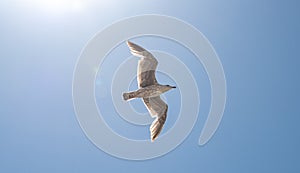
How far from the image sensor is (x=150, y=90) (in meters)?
1.53

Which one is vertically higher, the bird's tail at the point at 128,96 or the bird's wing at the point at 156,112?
the bird's tail at the point at 128,96

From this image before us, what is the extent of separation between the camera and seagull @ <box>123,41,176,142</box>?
153cm

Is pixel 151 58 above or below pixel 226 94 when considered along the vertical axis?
above

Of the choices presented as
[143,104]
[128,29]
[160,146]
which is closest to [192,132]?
[160,146]

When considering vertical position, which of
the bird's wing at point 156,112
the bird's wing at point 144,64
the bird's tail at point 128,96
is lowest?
the bird's wing at point 156,112

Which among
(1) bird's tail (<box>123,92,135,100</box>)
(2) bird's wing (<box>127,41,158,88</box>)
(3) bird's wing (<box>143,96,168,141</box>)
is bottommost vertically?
(3) bird's wing (<box>143,96,168,141</box>)

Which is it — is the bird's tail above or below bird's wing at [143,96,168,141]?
above

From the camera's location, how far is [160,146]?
1.54 metres

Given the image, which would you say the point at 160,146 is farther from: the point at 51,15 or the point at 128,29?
the point at 51,15

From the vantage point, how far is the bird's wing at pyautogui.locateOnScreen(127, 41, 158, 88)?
1.53 m

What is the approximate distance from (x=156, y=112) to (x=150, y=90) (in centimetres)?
12

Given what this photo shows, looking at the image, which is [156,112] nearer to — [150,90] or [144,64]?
[150,90]

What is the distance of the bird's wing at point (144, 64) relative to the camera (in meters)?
1.53

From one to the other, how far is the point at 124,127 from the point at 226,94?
0.56 meters
